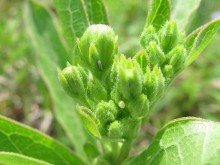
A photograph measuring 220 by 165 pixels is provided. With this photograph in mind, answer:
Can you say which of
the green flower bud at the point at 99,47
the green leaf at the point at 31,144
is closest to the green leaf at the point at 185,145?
the green flower bud at the point at 99,47

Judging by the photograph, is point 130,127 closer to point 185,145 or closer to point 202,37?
point 185,145

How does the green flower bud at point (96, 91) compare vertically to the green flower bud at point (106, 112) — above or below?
above

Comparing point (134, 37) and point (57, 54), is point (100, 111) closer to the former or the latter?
point (57, 54)

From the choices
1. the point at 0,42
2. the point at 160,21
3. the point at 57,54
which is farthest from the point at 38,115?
the point at 160,21

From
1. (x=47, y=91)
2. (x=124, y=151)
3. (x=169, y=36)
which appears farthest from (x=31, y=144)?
(x=47, y=91)

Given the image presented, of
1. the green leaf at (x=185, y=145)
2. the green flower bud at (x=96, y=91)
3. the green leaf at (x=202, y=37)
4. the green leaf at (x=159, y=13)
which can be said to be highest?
the green leaf at (x=159, y=13)

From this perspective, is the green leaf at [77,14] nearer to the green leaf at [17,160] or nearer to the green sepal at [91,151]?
the green sepal at [91,151]

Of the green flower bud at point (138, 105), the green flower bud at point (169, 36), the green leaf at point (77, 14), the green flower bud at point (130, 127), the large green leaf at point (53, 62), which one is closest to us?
the green flower bud at point (138, 105)
